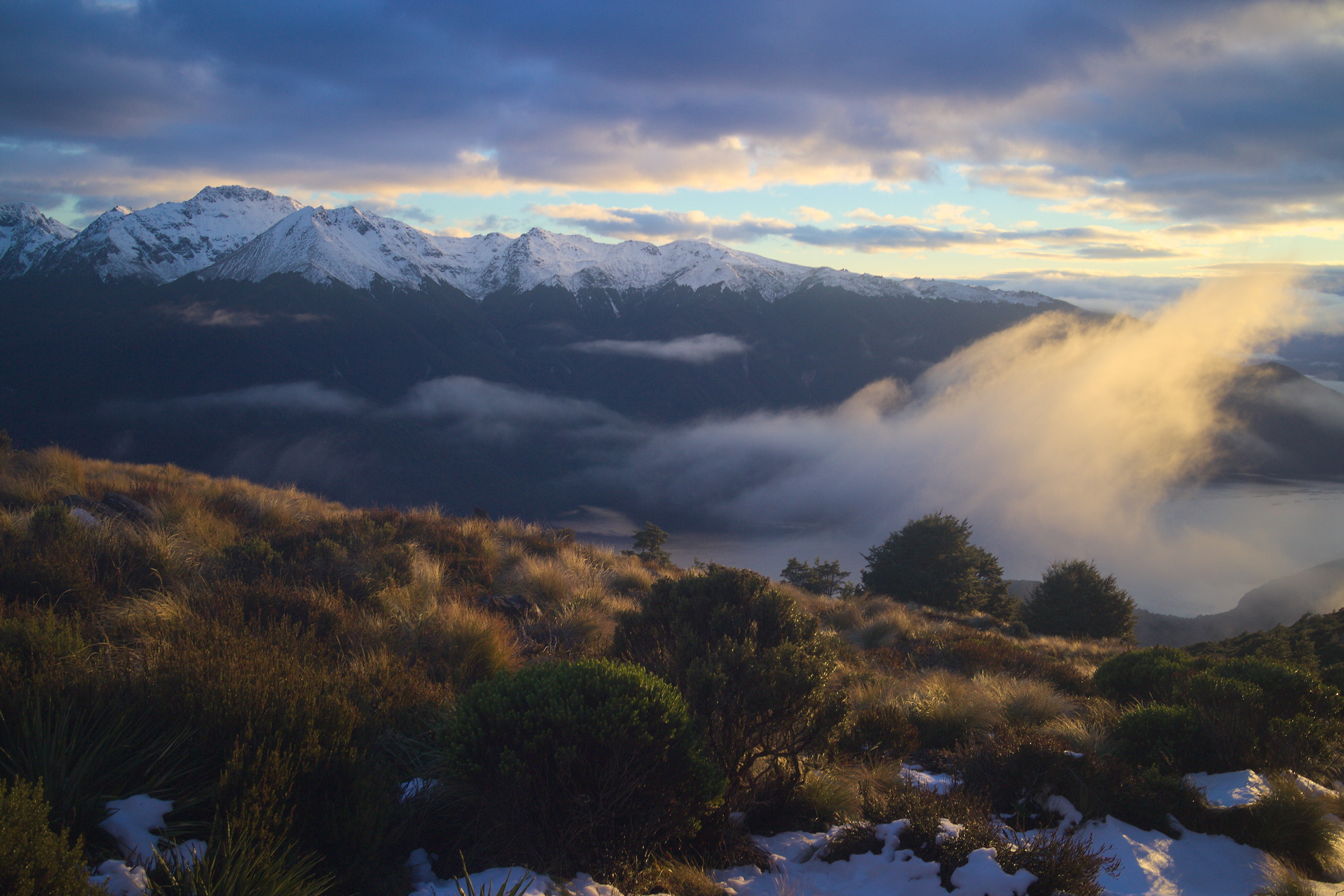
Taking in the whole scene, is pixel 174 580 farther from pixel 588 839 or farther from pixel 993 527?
pixel 993 527

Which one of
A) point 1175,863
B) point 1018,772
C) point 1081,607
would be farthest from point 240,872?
point 1081,607

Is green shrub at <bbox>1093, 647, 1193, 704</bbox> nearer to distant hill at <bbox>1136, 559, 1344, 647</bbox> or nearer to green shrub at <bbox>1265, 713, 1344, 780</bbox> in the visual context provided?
→ green shrub at <bbox>1265, 713, 1344, 780</bbox>

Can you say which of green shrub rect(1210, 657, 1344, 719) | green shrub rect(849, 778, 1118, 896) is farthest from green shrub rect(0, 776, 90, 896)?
green shrub rect(1210, 657, 1344, 719)

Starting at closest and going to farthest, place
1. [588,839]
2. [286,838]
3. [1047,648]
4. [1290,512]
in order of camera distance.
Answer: [286,838] < [588,839] < [1047,648] < [1290,512]

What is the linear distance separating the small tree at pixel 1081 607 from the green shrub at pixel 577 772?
2934cm

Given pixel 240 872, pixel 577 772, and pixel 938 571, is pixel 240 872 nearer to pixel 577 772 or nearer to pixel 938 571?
pixel 577 772

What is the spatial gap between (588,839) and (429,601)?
4776 millimetres

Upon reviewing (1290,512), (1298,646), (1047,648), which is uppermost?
(1298,646)

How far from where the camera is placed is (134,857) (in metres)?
2.64

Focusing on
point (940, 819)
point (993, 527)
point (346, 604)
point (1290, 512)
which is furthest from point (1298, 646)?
point (1290, 512)

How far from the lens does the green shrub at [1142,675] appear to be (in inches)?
289

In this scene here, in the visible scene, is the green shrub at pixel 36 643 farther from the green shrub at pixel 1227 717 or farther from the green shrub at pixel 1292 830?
the green shrub at pixel 1227 717

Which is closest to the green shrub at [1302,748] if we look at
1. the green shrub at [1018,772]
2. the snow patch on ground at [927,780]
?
the green shrub at [1018,772]

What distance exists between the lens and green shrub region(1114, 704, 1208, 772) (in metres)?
5.36
